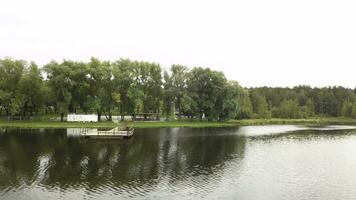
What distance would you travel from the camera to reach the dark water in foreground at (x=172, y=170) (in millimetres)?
34681

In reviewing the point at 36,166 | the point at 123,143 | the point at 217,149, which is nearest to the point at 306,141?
the point at 217,149

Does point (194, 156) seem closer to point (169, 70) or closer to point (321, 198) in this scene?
point (321, 198)

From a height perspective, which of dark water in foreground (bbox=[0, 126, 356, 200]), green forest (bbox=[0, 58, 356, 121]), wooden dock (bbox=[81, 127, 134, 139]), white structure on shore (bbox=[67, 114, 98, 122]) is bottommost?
dark water in foreground (bbox=[0, 126, 356, 200])

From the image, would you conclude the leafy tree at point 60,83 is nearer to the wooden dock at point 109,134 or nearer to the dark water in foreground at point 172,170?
the wooden dock at point 109,134

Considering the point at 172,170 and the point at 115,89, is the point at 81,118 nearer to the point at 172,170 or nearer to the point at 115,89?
the point at 115,89

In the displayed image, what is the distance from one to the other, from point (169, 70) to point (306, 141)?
2313 inches

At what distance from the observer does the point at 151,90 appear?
121625mm

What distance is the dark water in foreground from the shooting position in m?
34.7

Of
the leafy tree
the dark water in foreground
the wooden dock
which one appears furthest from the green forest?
the dark water in foreground

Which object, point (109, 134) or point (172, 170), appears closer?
point (172, 170)

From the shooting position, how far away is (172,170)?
4453cm

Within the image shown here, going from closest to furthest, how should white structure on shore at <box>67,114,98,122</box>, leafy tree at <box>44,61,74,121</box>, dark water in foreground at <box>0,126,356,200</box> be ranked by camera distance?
dark water in foreground at <box>0,126,356,200</box> → leafy tree at <box>44,61,74,121</box> → white structure on shore at <box>67,114,98,122</box>

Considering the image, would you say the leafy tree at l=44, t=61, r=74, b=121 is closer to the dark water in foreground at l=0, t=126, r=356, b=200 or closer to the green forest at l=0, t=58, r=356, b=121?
the green forest at l=0, t=58, r=356, b=121

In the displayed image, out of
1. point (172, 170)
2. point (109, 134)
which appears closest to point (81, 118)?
point (109, 134)
